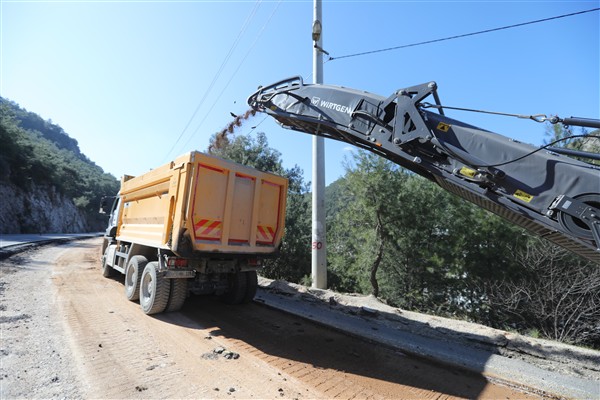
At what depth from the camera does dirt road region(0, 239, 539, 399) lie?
3234mm

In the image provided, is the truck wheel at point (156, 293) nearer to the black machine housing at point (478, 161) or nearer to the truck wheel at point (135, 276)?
the truck wheel at point (135, 276)

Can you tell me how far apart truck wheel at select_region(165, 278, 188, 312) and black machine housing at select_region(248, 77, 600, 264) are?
387 cm

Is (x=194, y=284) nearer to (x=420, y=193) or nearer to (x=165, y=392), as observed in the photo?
(x=165, y=392)

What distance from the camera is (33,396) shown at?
9.69 ft

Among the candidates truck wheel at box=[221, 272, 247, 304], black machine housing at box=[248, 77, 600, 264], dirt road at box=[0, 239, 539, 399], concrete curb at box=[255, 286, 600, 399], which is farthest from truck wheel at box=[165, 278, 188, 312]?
black machine housing at box=[248, 77, 600, 264]

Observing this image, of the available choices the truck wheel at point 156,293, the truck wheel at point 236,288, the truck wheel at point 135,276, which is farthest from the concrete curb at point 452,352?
the truck wheel at point 135,276

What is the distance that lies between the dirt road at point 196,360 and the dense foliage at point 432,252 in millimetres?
6814

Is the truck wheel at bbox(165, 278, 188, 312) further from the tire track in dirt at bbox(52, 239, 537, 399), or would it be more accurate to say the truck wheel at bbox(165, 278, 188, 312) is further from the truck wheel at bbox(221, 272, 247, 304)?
the truck wheel at bbox(221, 272, 247, 304)

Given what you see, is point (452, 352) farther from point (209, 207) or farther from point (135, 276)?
point (135, 276)

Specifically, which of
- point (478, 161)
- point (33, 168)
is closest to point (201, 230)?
point (478, 161)

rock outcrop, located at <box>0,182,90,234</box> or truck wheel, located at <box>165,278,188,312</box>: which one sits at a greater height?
rock outcrop, located at <box>0,182,90,234</box>

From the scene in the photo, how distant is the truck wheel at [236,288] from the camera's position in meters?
6.75

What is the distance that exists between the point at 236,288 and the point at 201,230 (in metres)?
1.98

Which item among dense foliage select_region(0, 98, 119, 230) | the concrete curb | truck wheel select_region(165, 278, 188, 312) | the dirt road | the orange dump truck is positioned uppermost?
dense foliage select_region(0, 98, 119, 230)
